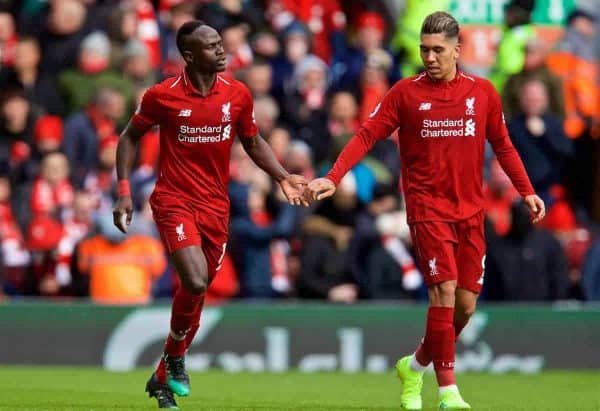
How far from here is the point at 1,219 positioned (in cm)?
1823

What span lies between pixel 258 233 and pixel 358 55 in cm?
386

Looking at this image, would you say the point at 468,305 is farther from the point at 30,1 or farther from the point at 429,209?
the point at 30,1

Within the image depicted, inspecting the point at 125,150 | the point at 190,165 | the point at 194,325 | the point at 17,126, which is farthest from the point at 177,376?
the point at 17,126

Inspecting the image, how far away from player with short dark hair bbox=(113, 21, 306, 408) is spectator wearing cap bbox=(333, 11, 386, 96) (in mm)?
8689

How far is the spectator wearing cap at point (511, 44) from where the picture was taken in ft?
71.7

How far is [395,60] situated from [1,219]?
6.02 metres

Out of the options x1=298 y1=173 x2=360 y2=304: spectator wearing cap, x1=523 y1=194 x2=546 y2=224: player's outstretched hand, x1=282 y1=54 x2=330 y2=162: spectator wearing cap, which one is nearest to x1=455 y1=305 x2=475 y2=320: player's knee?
x1=523 y1=194 x2=546 y2=224: player's outstretched hand

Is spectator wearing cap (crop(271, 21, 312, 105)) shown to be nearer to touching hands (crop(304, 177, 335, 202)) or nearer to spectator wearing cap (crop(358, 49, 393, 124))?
spectator wearing cap (crop(358, 49, 393, 124))

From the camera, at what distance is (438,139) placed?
1224 cm

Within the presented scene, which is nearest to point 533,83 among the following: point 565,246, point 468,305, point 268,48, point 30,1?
point 565,246

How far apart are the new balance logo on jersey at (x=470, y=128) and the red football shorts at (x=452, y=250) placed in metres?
0.57

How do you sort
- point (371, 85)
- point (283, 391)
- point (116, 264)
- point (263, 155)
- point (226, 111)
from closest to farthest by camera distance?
point (226, 111)
point (263, 155)
point (283, 391)
point (116, 264)
point (371, 85)

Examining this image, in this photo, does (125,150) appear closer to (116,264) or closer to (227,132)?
(227,132)

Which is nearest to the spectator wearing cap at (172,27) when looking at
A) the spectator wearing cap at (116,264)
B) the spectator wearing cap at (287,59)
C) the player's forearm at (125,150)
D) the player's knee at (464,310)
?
the spectator wearing cap at (287,59)
